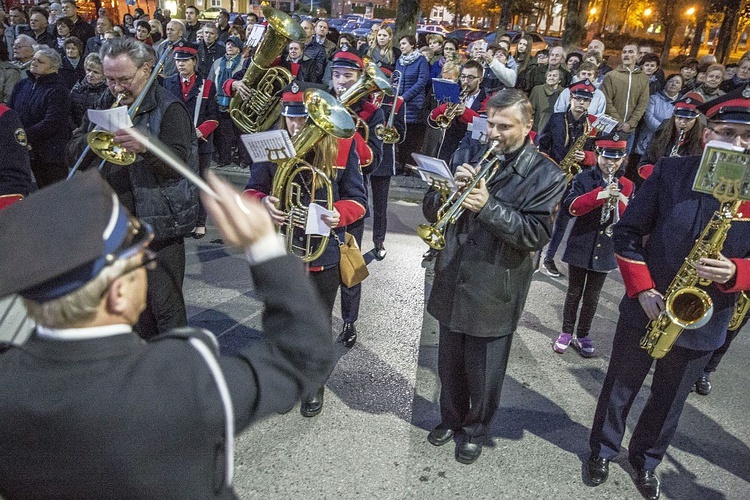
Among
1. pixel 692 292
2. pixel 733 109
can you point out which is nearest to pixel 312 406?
pixel 692 292

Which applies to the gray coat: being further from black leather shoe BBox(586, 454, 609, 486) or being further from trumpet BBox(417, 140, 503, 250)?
black leather shoe BBox(586, 454, 609, 486)

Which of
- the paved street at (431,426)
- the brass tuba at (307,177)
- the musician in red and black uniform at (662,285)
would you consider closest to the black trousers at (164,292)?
the brass tuba at (307,177)

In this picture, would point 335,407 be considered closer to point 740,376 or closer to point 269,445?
point 269,445

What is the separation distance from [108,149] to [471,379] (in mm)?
2562

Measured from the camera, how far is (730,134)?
2752mm

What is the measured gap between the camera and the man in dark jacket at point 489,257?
3.00m

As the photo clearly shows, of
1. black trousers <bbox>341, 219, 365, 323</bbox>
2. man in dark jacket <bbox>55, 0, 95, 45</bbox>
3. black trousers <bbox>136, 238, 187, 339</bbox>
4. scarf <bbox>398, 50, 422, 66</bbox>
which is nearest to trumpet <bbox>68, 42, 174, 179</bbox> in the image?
black trousers <bbox>136, 238, 187, 339</bbox>

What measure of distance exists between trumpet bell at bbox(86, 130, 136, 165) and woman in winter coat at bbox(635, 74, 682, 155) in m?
8.09

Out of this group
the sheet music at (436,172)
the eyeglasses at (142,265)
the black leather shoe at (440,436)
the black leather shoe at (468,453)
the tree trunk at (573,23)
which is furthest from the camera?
the tree trunk at (573,23)

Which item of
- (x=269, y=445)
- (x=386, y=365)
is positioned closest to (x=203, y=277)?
(x=386, y=365)

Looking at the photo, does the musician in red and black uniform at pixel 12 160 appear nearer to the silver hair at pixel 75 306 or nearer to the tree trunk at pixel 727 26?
the silver hair at pixel 75 306

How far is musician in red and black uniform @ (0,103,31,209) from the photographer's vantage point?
361 centimetres

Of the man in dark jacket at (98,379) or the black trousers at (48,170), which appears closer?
the man in dark jacket at (98,379)

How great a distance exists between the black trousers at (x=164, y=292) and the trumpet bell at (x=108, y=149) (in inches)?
23.2
